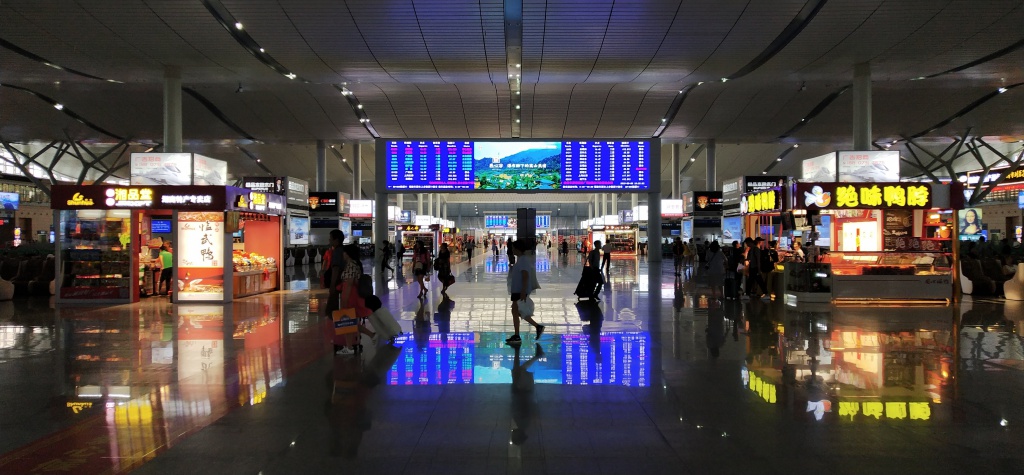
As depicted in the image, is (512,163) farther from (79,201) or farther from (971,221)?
(971,221)

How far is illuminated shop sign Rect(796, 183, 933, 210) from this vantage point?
14.7 m

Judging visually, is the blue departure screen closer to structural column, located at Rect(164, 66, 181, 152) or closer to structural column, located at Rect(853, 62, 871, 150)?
structural column, located at Rect(164, 66, 181, 152)

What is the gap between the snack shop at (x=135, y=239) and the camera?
14664mm

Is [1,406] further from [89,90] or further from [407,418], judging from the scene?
[89,90]

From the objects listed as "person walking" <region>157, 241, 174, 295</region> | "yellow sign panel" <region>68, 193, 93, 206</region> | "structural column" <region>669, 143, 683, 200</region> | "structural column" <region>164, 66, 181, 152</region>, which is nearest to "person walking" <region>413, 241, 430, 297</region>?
"person walking" <region>157, 241, 174, 295</region>

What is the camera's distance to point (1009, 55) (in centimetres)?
2002

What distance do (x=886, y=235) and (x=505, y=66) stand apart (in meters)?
11.9

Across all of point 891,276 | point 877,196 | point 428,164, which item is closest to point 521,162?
point 428,164

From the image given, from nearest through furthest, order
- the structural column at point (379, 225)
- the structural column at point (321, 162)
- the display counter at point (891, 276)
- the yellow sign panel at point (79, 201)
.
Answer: the display counter at point (891, 276) < the yellow sign panel at point (79, 201) < the structural column at point (379, 225) < the structural column at point (321, 162)

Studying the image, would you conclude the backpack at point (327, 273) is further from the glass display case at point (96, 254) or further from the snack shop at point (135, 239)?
the glass display case at point (96, 254)

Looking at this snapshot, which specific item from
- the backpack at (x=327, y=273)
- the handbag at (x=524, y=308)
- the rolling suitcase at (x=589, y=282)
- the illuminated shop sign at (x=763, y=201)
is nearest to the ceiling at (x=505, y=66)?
the illuminated shop sign at (x=763, y=201)

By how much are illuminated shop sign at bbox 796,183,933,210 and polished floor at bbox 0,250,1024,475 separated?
4419 mm

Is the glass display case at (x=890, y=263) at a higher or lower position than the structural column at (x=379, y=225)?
lower

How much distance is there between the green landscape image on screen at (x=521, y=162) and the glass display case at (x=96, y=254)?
36.6ft
